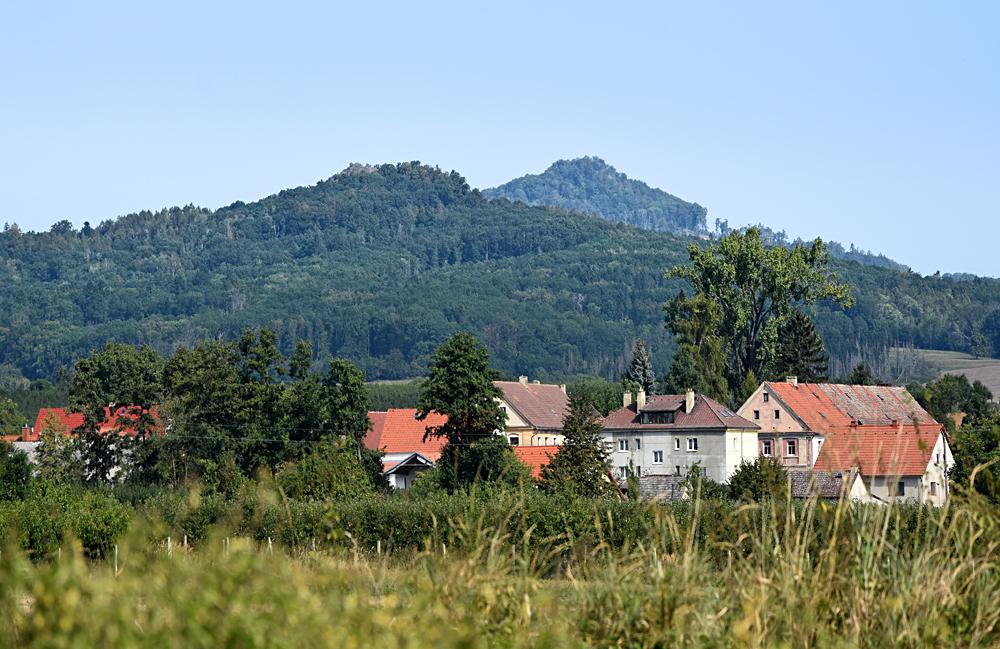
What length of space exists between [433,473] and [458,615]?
50.5m

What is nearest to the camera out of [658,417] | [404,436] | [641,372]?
[658,417]

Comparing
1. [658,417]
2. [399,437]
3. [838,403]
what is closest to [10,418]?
[399,437]

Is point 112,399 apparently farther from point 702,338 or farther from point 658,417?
point 702,338

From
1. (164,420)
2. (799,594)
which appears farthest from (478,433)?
(799,594)

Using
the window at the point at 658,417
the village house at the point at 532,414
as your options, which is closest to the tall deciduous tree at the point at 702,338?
the window at the point at 658,417

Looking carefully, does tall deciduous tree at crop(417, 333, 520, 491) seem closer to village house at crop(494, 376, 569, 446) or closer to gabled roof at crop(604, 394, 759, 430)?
gabled roof at crop(604, 394, 759, 430)

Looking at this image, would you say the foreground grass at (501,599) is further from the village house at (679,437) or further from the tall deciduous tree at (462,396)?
the village house at (679,437)

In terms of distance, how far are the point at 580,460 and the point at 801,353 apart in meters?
44.1

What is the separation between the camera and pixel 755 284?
7856 cm

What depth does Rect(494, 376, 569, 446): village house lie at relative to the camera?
98.0 meters

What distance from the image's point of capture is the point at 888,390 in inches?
3679

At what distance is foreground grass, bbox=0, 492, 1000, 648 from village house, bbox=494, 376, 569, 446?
85.1m

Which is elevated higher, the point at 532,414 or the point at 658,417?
the point at 658,417

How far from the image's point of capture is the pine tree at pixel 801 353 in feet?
304
